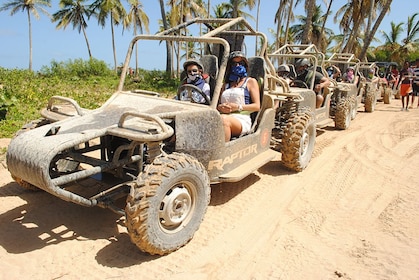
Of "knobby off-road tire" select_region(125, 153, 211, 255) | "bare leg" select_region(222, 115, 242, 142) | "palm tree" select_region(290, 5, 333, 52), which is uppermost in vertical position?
"palm tree" select_region(290, 5, 333, 52)

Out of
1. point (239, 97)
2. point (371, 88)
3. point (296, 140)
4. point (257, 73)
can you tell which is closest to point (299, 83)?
point (296, 140)

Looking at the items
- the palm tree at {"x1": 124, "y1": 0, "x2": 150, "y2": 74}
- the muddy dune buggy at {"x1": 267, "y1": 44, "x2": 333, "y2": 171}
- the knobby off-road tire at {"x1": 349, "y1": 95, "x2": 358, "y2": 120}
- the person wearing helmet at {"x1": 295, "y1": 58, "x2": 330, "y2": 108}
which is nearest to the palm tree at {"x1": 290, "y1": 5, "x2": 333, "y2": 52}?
the palm tree at {"x1": 124, "y1": 0, "x2": 150, "y2": 74}

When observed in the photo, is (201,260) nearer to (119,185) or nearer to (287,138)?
(119,185)

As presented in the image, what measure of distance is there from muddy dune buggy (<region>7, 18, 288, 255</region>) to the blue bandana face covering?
57 centimetres

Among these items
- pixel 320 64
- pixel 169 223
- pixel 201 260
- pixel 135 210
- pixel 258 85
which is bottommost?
pixel 201 260

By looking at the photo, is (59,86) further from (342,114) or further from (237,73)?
(237,73)

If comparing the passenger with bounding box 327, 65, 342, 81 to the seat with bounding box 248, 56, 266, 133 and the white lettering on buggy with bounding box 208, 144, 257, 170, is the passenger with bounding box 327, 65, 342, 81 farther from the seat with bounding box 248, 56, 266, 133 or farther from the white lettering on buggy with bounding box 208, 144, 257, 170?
the white lettering on buggy with bounding box 208, 144, 257, 170

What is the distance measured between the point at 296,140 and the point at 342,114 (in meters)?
4.25

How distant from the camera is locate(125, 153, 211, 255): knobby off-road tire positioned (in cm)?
298

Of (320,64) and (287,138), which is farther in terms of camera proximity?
(320,64)

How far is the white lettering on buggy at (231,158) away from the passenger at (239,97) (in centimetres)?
23

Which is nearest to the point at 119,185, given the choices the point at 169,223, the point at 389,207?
the point at 169,223

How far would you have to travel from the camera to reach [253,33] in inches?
200

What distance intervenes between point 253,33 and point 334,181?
248cm
